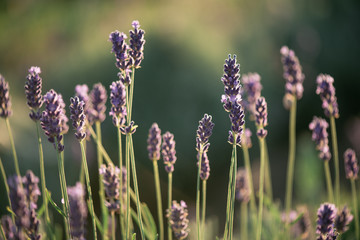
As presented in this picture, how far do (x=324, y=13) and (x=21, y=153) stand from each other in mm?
4145

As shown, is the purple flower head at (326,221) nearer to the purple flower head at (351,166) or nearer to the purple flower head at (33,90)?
the purple flower head at (351,166)

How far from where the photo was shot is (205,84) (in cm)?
416

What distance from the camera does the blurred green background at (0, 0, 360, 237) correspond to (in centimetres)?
385

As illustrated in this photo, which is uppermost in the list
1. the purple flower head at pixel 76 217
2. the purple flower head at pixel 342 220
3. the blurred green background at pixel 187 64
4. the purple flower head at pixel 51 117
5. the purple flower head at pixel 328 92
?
the blurred green background at pixel 187 64

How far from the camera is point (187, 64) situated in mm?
4301

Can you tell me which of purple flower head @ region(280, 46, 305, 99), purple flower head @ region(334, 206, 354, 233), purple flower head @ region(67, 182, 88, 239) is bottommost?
purple flower head @ region(67, 182, 88, 239)

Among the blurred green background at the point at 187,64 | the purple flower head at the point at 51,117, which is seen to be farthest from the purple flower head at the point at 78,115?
the blurred green background at the point at 187,64

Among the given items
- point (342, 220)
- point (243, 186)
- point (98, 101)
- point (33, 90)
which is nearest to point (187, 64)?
point (243, 186)

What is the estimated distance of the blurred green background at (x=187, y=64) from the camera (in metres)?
3.85

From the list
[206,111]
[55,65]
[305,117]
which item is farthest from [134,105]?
[305,117]

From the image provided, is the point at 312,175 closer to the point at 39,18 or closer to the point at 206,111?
the point at 206,111

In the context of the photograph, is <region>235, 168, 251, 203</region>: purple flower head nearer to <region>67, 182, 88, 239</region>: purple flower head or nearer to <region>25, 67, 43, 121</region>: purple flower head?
<region>67, 182, 88, 239</region>: purple flower head

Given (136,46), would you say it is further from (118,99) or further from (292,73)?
(292,73)

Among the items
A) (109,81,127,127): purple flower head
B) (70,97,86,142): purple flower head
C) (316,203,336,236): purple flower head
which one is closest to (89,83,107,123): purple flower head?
(109,81,127,127): purple flower head
